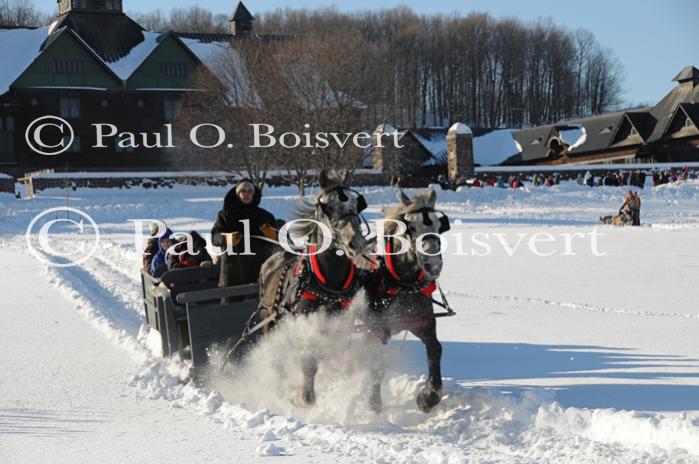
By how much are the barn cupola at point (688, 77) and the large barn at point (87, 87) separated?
3429 centimetres

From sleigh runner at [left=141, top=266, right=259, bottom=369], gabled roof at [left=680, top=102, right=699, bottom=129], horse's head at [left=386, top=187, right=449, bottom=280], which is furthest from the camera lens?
gabled roof at [left=680, top=102, right=699, bottom=129]

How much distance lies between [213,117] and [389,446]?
38.3 metres

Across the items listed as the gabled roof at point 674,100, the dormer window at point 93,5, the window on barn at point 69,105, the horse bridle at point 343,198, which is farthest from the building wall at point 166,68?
the horse bridle at point 343,198

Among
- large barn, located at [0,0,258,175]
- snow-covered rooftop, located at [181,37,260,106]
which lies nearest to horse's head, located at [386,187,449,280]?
snow-covered rooftop, located at [181,37,260,106]

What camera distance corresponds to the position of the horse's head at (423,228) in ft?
22.0

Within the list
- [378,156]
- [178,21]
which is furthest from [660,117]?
[178,21]

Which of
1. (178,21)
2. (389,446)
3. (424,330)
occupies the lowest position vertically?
(389,446)

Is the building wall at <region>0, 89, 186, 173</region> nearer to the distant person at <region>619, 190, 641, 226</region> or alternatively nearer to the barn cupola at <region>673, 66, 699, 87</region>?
the distant person at <region>619, 190, 641, 226</region>

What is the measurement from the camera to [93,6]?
57219 millimetres

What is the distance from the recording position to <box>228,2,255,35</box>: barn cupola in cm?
6594

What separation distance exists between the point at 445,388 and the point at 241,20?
205 feet

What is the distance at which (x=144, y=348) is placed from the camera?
1002 centimetres

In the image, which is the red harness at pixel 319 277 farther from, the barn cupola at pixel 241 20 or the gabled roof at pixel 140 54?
the barn cupola at pixel 241 20

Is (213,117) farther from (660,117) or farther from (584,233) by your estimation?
(660,117)
